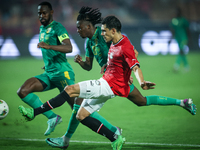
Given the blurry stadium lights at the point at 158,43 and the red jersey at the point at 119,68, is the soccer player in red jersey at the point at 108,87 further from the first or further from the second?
the blurry stadium lights at the point at 158,43

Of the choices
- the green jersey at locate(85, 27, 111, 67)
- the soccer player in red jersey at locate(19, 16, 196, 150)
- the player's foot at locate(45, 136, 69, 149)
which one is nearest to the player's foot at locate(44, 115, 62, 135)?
the player's foot at locate(45, 136, 69, 149)

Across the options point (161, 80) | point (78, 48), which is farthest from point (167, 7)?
point (161, 80)

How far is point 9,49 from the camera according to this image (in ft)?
57.7

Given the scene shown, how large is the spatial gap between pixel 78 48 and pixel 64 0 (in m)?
8.16

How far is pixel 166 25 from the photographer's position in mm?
18469

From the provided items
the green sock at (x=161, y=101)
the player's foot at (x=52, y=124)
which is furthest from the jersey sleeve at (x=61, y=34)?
the green sock at (x=161, y=101)

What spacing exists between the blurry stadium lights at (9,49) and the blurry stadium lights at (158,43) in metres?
7.51

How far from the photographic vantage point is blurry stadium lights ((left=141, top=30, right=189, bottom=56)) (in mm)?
17953

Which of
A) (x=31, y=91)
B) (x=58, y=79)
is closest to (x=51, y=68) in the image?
(x=58, y=79)

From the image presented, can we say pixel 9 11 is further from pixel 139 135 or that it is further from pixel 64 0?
pixel 139 135

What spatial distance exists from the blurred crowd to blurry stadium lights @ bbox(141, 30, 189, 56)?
283 cm

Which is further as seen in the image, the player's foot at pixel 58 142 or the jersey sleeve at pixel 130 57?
the player's foot at pixel 58 142

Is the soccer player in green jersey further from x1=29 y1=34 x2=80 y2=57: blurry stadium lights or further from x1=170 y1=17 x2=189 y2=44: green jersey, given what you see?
x1=29 y1=34 x2=80 y2=57: blurry stadium lights

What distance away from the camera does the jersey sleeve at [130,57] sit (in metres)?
3.73
